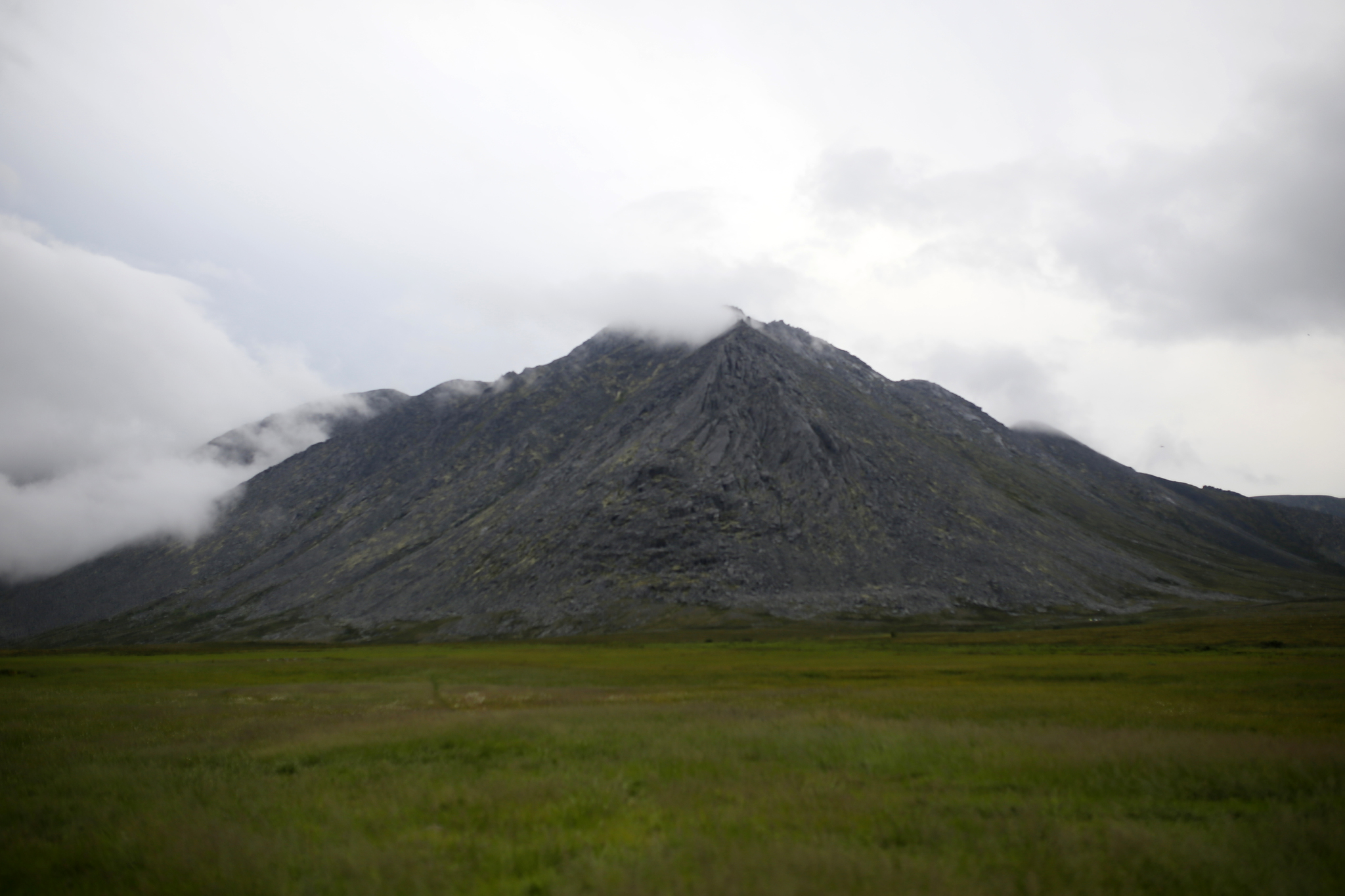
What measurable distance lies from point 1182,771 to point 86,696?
4849cm

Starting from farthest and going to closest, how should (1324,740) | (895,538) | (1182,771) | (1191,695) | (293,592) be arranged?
(293,592) → (895,538) → (1191,695) → (1324,740) → (1182,771)

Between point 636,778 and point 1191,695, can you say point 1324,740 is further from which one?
point 636,778

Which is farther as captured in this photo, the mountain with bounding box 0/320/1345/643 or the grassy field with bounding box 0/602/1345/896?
the mountain with bounding box 0/320/1345/643

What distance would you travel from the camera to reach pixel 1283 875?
893cm

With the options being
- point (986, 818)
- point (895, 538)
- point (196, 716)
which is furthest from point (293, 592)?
point (986, 818)

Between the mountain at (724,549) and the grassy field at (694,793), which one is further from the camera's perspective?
the mountain at (724,549)

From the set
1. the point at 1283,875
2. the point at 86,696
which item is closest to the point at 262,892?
the point at 1283,875

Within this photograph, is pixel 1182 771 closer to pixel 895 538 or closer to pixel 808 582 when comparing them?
pixel 808 582

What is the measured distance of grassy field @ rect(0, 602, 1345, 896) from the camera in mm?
9180

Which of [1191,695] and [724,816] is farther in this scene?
[1191,695]

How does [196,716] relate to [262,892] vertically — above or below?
below

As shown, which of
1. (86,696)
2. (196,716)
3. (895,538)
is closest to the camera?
(196,716)

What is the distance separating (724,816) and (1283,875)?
24.9ft

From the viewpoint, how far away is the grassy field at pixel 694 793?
9.18 m
